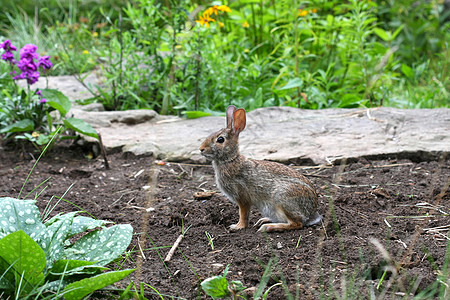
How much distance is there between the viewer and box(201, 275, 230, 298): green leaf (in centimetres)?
227

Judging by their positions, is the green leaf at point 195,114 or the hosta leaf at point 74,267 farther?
the green leaf at point 195,114

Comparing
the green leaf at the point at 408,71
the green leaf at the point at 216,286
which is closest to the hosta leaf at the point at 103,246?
the green leaf at the point at 216,286

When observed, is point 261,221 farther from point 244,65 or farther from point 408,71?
point 408,71

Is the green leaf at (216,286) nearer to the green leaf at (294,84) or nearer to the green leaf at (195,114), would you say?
the green leaf at (195,114)

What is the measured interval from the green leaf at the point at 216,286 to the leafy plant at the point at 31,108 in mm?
2725

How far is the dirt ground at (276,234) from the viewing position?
2.61 meters

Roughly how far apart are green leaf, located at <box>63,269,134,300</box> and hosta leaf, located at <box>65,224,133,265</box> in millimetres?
225

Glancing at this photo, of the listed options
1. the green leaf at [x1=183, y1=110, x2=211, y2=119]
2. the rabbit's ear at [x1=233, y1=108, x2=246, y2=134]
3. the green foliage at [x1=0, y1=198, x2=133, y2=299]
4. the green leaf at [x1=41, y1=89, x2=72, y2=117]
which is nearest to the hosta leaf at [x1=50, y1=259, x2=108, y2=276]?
the green foliage at [x1=0, y1=198, x2=133, y2=299]

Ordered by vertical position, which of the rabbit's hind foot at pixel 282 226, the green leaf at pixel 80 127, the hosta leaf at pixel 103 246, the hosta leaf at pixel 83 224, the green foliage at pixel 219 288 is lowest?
the rabbit's hind foot at pixel 282 226

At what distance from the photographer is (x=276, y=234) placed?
128 inches

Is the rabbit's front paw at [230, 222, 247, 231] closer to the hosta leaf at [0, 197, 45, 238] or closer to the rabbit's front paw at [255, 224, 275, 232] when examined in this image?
the rabbit's front paw at [255, 224, 275, 232]

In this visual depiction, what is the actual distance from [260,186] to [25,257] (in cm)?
170

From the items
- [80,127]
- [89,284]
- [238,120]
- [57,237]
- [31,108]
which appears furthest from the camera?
[31,108]

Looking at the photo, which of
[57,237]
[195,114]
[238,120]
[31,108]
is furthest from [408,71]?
[57,237]
